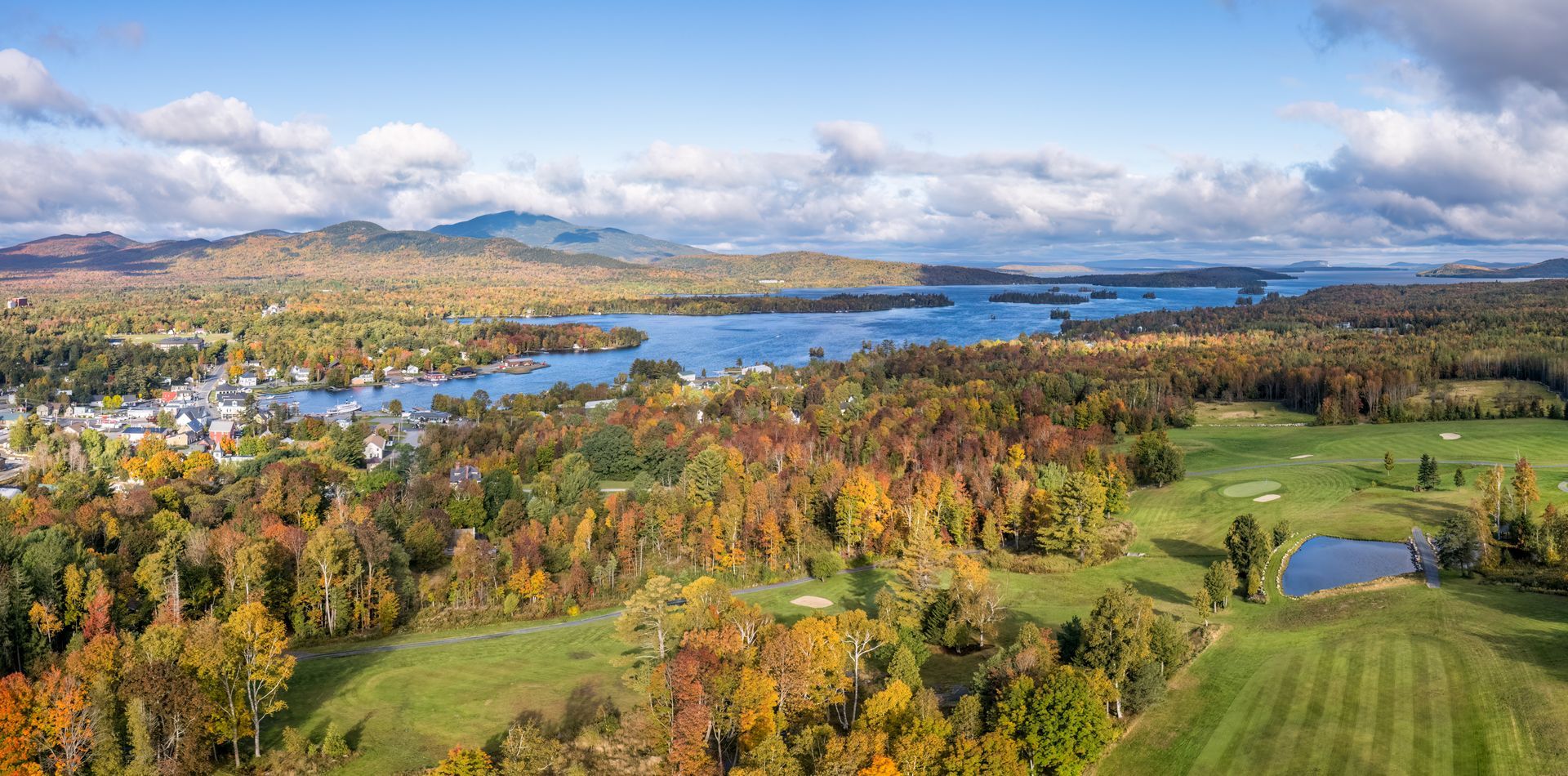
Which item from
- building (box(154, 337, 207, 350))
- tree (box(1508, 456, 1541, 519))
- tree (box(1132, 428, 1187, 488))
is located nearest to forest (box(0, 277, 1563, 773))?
tree (box(1132, 428, 1187, 488))

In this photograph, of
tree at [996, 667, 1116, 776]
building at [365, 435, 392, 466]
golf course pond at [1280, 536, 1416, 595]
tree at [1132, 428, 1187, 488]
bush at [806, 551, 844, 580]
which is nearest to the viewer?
tree at [996, 667, 1116, 776]

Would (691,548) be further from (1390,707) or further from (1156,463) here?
(1156,463)

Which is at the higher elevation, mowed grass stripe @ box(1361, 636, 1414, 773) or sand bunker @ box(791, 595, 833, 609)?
mowed grass stripe @ box(1361, 636, 1414, 773)

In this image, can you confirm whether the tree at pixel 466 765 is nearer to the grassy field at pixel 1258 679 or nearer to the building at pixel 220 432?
the grassy field at pixel 1258 679

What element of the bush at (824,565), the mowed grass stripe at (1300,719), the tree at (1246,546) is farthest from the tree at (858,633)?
the tree at (1246,546)

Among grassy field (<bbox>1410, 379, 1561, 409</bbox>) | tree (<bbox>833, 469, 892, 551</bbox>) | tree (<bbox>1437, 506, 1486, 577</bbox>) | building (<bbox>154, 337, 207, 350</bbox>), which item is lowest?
tree (<bbox>833, 469, 892, 551</bbox>)

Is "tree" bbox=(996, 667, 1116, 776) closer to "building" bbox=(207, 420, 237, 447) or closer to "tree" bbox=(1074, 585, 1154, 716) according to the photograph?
"tree" bbox=(1074, 585, 1154, 716)

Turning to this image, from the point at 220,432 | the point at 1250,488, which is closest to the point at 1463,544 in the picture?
the point at 1250,488

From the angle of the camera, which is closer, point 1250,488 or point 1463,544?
point 1463,544
